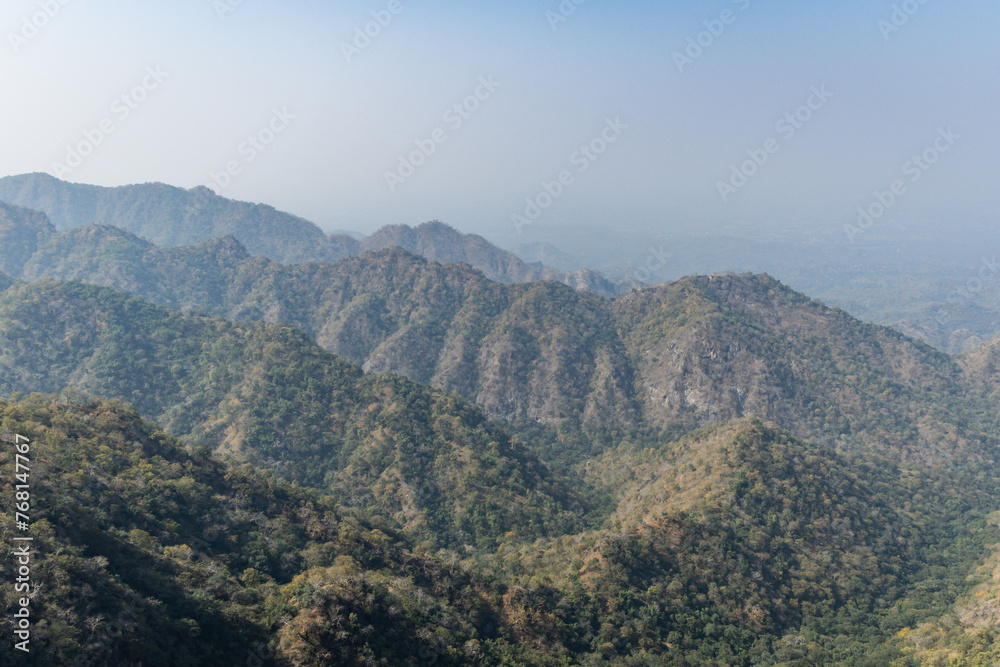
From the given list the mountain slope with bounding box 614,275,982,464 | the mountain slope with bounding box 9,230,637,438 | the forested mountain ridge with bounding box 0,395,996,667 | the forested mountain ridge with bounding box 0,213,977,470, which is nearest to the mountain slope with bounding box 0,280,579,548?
the forested mountain ridge with bounding box 0,395,996,667

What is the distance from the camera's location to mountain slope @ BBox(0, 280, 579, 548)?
89188mm

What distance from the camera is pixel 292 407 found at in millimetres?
104938

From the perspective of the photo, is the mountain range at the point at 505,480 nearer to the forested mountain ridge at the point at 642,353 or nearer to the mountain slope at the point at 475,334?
the forested mountain ridge at the point at 642,353

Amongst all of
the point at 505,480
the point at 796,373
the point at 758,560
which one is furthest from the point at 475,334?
the point at 758,560

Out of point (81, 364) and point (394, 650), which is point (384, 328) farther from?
point (394, 650)

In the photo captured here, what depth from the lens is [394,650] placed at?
36906 mm

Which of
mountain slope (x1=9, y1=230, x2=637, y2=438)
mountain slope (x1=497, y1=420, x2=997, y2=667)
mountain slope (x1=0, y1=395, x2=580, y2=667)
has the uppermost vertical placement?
mountain slope (x1=9, y1=230, x2=637, y2=438)

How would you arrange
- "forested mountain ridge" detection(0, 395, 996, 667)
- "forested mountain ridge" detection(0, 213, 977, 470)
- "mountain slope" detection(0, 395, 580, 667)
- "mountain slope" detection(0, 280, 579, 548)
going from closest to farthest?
"mountain slope" detection(0, 395, 580, 667)
"forested mountain ridge" detection(0, 395, 996, 667)
"mountain slope" detection(0, 280, 579, 548)
"forested mountain ridge" detection(0, 213, 977, 470)

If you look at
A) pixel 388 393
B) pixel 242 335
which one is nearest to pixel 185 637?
pixel 388 393

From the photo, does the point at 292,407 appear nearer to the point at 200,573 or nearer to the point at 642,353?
the point at 200,573

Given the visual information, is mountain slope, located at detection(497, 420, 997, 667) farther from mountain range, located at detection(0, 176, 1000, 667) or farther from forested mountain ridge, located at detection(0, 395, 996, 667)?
mountain range, located at detection(0, 176, 1000, 667)

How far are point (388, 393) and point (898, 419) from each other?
5035 inches

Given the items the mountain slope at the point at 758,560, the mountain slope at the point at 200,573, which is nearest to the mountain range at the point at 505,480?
the mountain slope at the point at 200,573

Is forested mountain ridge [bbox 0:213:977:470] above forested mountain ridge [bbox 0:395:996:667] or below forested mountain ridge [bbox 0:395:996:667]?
above
